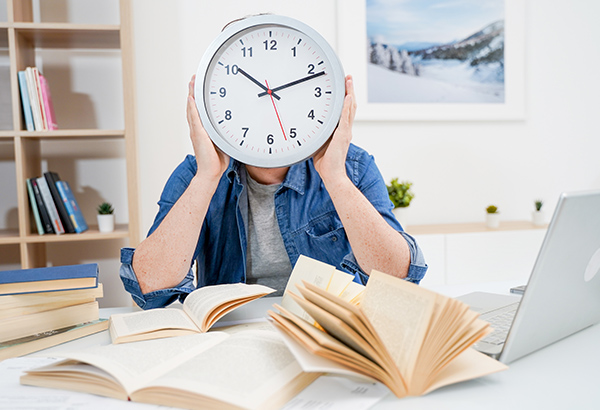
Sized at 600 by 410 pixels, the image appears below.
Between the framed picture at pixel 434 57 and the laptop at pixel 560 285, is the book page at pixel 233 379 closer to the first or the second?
the laptop at pixel 560 285

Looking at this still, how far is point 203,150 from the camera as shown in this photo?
3.82 feet

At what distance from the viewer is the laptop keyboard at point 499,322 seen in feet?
2.63

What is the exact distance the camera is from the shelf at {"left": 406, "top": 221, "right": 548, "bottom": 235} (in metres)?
2.43

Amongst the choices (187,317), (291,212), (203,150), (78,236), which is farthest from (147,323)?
(78,236)

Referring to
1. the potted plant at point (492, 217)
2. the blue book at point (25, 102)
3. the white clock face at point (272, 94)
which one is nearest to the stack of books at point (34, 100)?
the blue book at point (25, 102)

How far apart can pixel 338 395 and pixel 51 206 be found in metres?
1.83

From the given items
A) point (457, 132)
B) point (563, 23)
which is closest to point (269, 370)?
point (457, 132)

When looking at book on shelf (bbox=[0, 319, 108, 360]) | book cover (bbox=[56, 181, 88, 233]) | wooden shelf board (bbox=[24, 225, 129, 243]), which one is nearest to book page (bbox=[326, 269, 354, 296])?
book on shelf (bbox=[0, 319, 108, 360])

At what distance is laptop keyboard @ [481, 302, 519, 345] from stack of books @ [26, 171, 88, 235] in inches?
68.7

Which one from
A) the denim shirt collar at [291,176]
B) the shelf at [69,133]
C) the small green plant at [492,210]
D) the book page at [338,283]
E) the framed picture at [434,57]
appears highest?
the framed picture at [434,57]

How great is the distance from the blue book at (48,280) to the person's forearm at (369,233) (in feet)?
1.80

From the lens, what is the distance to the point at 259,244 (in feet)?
4.48

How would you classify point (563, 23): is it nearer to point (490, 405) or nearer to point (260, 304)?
point (260, 304)

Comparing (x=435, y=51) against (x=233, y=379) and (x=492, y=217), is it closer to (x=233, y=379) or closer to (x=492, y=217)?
(x=492, y=217)
